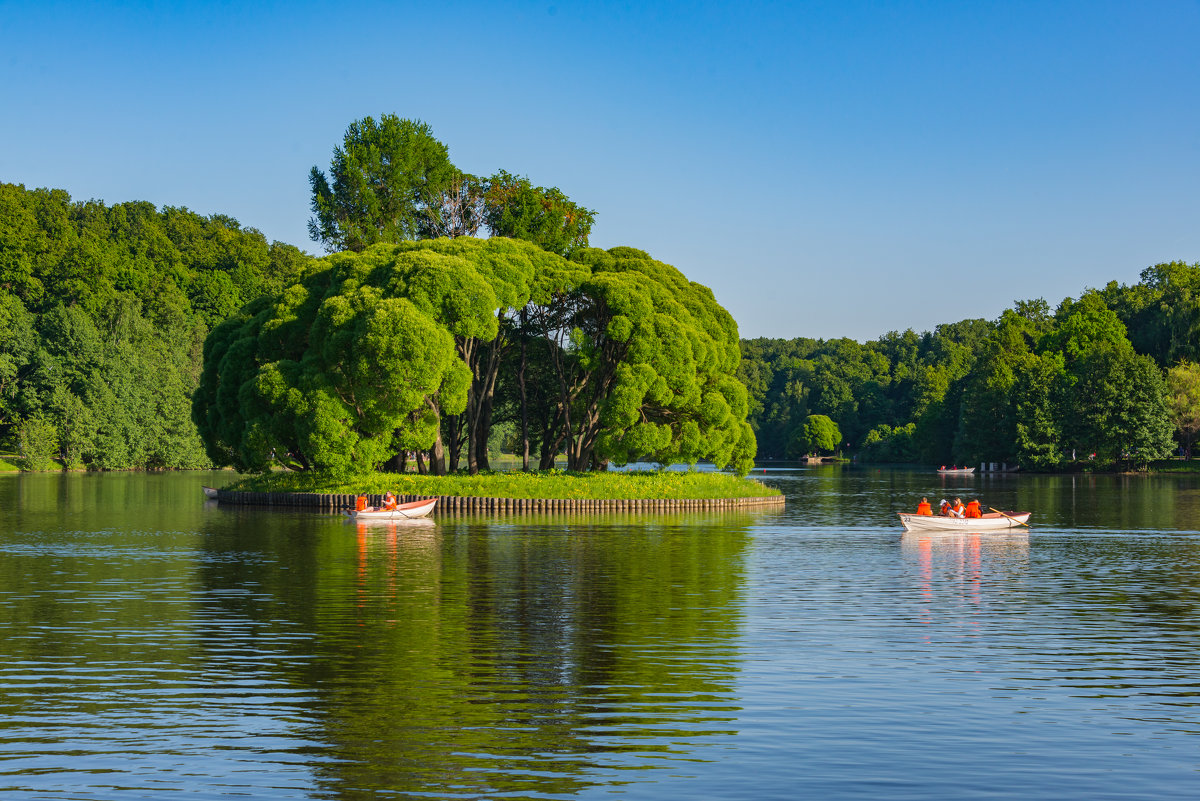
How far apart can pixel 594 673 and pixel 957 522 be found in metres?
32.4

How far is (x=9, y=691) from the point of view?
15.7m

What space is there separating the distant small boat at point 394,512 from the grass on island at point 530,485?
6.44m

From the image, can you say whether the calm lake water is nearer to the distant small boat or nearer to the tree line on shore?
the distant small boat

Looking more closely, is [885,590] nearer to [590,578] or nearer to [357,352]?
[590,578]

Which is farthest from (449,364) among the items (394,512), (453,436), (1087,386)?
(1087,386)

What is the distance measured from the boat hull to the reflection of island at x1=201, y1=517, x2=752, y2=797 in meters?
12.9

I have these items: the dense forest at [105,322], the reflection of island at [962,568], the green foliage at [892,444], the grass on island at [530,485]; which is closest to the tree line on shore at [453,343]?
the grass on island at [530,485]

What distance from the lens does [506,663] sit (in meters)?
17.9

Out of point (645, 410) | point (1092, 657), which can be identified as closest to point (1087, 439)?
point (645, 410)

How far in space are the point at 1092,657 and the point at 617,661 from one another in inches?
323

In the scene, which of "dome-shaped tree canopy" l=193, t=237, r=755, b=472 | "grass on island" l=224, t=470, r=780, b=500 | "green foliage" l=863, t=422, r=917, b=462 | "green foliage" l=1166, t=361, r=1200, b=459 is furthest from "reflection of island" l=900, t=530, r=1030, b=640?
"green foliage" l=863, t=422, r=917, b=462

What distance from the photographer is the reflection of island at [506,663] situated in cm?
1228

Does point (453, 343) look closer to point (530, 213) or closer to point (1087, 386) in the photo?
point (530, 213)

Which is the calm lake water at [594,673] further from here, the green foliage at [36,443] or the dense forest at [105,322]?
the green foliage at [36,443]
